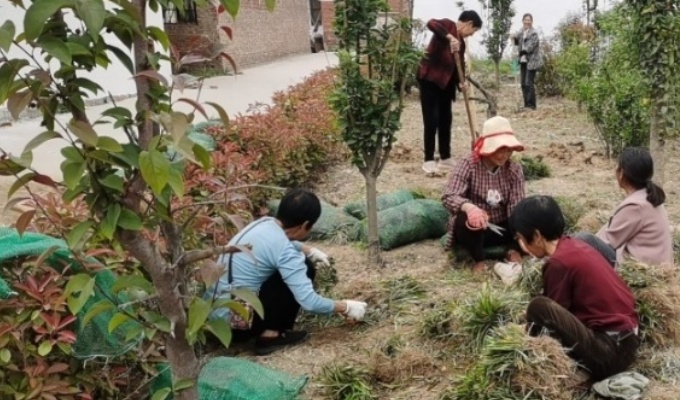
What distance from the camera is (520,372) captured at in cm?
276

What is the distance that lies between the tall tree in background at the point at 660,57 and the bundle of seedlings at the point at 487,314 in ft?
8.60

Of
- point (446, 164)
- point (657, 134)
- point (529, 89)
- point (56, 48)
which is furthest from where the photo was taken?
point (529, 89)

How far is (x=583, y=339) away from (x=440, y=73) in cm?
423

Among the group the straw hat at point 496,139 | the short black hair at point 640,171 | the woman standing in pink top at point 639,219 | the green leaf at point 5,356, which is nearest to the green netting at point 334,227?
the straw hat at point 496,139

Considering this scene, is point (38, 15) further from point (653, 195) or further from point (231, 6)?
point (653, 195)

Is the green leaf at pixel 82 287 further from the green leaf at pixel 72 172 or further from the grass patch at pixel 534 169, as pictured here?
the grass patch at pixel 534 169

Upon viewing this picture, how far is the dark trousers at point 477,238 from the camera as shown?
14.4 feet

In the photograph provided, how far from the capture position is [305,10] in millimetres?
26641

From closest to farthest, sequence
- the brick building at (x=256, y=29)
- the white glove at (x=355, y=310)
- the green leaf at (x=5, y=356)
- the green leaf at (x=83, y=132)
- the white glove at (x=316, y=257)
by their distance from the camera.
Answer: the green leaf at (x=83, y=132) < the green leaf at (x=5, y=356) < the white glove at (x=355, y=310) < the white glove at (x=316, y=257) < the brick building at (x=256, y=29)

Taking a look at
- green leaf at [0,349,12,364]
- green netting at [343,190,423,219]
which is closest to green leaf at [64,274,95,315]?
green leaf at [0,349,12,364]

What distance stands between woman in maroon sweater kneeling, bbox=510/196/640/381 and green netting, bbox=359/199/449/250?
2.03 metres

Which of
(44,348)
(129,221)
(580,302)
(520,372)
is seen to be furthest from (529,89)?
(129,221)

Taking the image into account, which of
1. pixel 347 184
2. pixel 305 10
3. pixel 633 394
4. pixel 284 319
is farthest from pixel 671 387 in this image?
pixel 305 10

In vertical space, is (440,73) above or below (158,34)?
below
